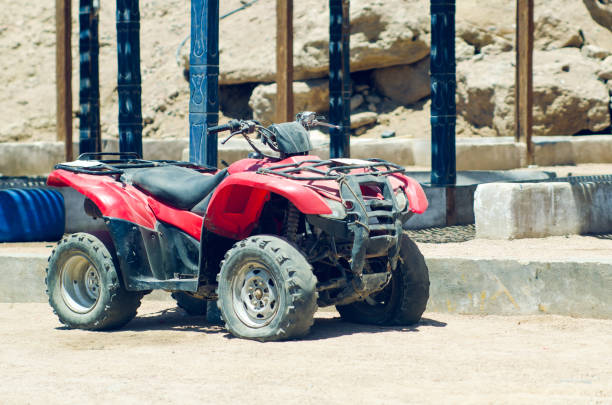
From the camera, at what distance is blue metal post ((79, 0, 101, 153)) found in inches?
541

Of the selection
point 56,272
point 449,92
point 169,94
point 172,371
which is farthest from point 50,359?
point 169,94

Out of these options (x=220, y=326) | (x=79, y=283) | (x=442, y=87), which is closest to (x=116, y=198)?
(x=79, y=283)

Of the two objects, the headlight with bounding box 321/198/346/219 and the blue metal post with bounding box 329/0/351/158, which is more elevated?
the blue metal post with bounding box 329/0/351/158

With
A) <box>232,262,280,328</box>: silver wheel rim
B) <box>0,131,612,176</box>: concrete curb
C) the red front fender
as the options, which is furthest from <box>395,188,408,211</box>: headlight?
<box>0,131,612,176</box>: concrete curb

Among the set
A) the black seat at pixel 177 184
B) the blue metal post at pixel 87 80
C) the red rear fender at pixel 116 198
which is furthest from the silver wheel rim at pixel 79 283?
the blue metal post at pixel 87 80

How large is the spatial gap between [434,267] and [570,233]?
9.59 ft

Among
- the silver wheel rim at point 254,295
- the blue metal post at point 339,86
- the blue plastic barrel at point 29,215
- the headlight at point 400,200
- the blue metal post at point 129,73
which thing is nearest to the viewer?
the silver wheel rim at point 254,295

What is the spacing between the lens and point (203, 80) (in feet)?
30.4

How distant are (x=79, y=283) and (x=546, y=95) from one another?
1769 cm

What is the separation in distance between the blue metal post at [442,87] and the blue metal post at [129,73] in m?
3.06

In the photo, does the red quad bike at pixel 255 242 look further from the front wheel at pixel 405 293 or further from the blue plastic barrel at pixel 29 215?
the blue plastic barrel at pixel 29 215

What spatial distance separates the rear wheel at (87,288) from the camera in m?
6.99

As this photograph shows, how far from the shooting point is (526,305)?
23.7 ft

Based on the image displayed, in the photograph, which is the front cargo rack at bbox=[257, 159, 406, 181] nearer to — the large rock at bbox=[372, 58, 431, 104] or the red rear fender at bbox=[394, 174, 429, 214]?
the red rear fender at bbox=[394, 174, 429, 214]
